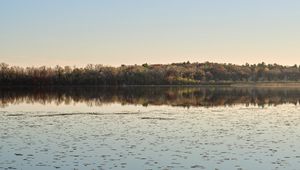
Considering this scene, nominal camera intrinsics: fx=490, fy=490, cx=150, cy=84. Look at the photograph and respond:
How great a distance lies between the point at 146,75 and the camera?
146 meters

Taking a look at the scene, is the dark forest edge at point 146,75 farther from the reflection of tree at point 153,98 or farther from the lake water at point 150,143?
the lake water at point 150,143

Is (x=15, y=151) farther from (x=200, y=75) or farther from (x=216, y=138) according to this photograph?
(x=200, y=75)

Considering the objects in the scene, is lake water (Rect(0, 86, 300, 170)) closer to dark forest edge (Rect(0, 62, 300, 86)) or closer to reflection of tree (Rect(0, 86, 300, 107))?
reflection of tree (Rect(0, 86, 300, 107))

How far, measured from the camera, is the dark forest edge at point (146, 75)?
129625mm

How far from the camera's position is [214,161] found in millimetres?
15148

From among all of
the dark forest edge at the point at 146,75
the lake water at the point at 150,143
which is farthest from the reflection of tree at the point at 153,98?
the dark forest edge at the point at 146,75

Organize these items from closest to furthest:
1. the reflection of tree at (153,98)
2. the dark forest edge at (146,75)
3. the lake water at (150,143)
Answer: the lake water at (150,143) → the reflection of tree at (153,98) → the dark forest edge at (146,75)

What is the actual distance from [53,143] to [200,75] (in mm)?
155000

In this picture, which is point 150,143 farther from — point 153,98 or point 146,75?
point 146,75

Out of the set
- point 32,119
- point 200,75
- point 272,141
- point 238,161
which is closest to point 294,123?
point 272,141

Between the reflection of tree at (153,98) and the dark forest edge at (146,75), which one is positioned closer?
the reflection of tree at (153,98)

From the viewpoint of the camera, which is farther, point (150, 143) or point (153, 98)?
point (153, 98)

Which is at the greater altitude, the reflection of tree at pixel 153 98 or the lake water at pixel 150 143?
the reflection of tree at pixel 153 98

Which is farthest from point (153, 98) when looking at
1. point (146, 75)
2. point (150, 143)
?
point (146, 75)
